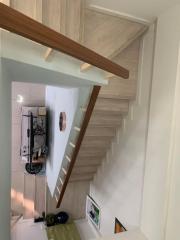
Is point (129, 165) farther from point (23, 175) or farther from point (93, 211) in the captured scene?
point (23, 175)

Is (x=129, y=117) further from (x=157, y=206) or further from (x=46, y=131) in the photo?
(x=46, y=131)

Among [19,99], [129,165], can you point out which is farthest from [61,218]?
[19,99]

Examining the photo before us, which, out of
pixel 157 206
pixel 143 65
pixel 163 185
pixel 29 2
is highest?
pixel 29 2

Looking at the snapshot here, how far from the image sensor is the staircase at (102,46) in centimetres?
180

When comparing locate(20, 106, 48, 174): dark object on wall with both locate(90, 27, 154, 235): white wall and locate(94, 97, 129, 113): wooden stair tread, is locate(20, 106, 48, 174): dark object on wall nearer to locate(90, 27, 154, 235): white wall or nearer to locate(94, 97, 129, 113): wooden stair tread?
locate(90, 27, 154, 235): white wall

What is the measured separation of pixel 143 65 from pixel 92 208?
10.7ft

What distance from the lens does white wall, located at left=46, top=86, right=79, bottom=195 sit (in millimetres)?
2879

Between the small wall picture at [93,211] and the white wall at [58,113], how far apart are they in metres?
0.90

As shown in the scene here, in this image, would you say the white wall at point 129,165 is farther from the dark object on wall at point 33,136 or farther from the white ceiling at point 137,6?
the dark object on wall at point 33,136

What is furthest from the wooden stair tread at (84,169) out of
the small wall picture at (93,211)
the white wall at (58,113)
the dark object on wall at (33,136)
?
the dark object on wall at (33,136)

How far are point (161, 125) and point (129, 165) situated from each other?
981 millimetres

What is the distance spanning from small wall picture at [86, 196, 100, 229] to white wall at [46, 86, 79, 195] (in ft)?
2.97

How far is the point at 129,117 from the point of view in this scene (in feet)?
9.77

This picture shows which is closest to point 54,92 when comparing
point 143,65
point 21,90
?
point 21,90
